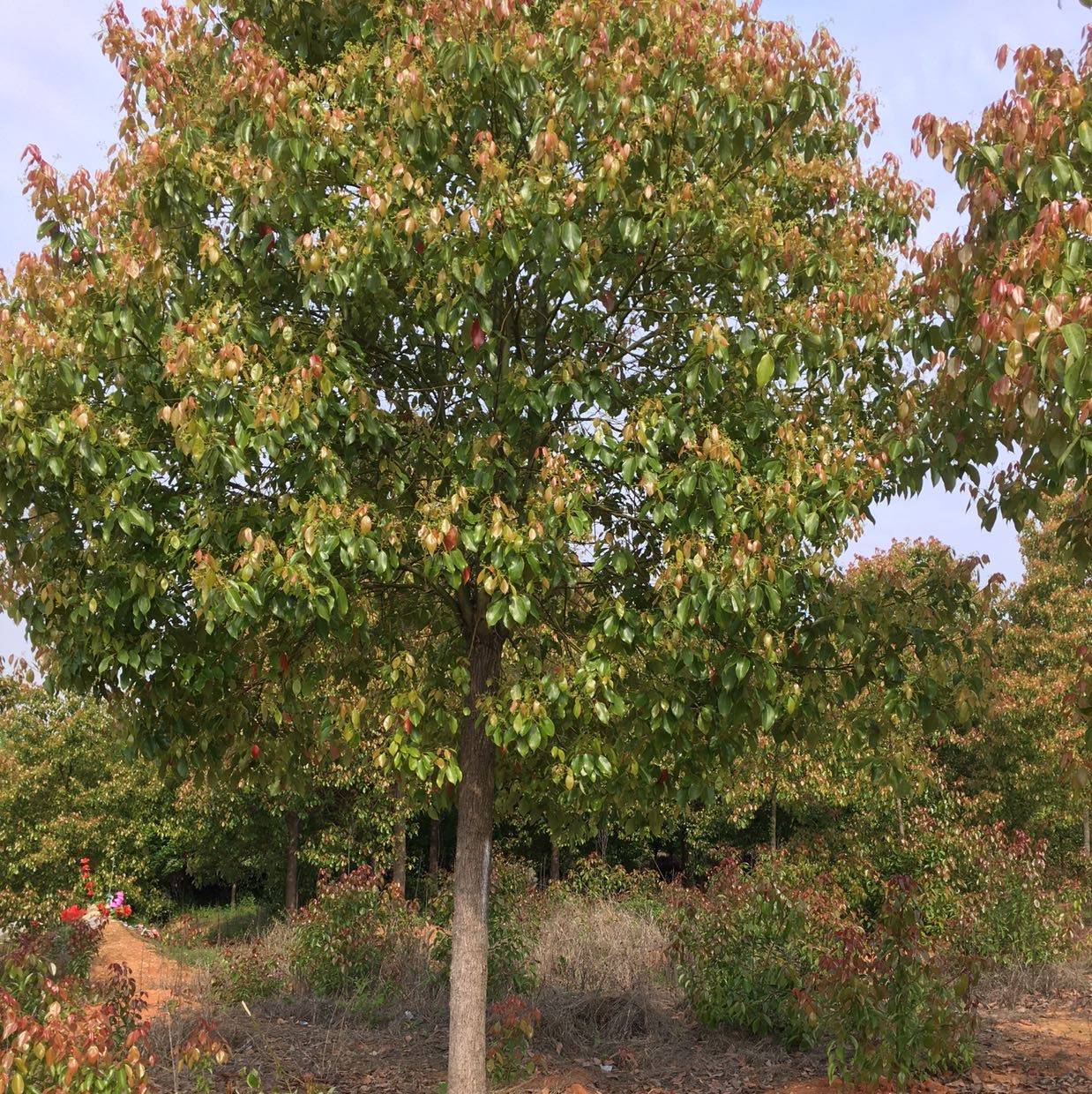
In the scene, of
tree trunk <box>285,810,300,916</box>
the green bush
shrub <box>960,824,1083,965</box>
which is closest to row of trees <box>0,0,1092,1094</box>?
shrub <box>960,824,1083,965</box>

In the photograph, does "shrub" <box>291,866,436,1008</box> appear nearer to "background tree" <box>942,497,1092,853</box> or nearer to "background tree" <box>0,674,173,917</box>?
"background tree" <box>942,497,1092,853</box>

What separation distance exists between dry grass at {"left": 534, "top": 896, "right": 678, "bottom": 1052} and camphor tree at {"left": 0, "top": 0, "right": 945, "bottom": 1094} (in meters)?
3.33

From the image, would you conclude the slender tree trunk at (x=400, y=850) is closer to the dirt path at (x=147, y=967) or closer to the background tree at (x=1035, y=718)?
the dirt path at (x=147, y=967)

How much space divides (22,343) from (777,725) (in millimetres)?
4529

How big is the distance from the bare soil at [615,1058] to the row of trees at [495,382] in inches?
77.3

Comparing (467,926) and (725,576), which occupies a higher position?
(725,576)

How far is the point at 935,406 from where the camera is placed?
5.37m

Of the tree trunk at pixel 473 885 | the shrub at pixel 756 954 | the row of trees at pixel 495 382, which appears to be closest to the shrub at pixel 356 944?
the shrub at pixel 756 954

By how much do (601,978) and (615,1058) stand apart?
2.21 meters

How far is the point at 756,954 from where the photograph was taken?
29.5 ft

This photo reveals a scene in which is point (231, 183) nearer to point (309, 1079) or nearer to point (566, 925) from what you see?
point (309, 1079)

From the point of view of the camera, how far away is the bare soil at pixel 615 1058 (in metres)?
7.61

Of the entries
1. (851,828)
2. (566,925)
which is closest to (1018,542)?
(851,828)

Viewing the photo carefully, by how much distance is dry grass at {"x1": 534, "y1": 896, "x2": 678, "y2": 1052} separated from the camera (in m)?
9.29
